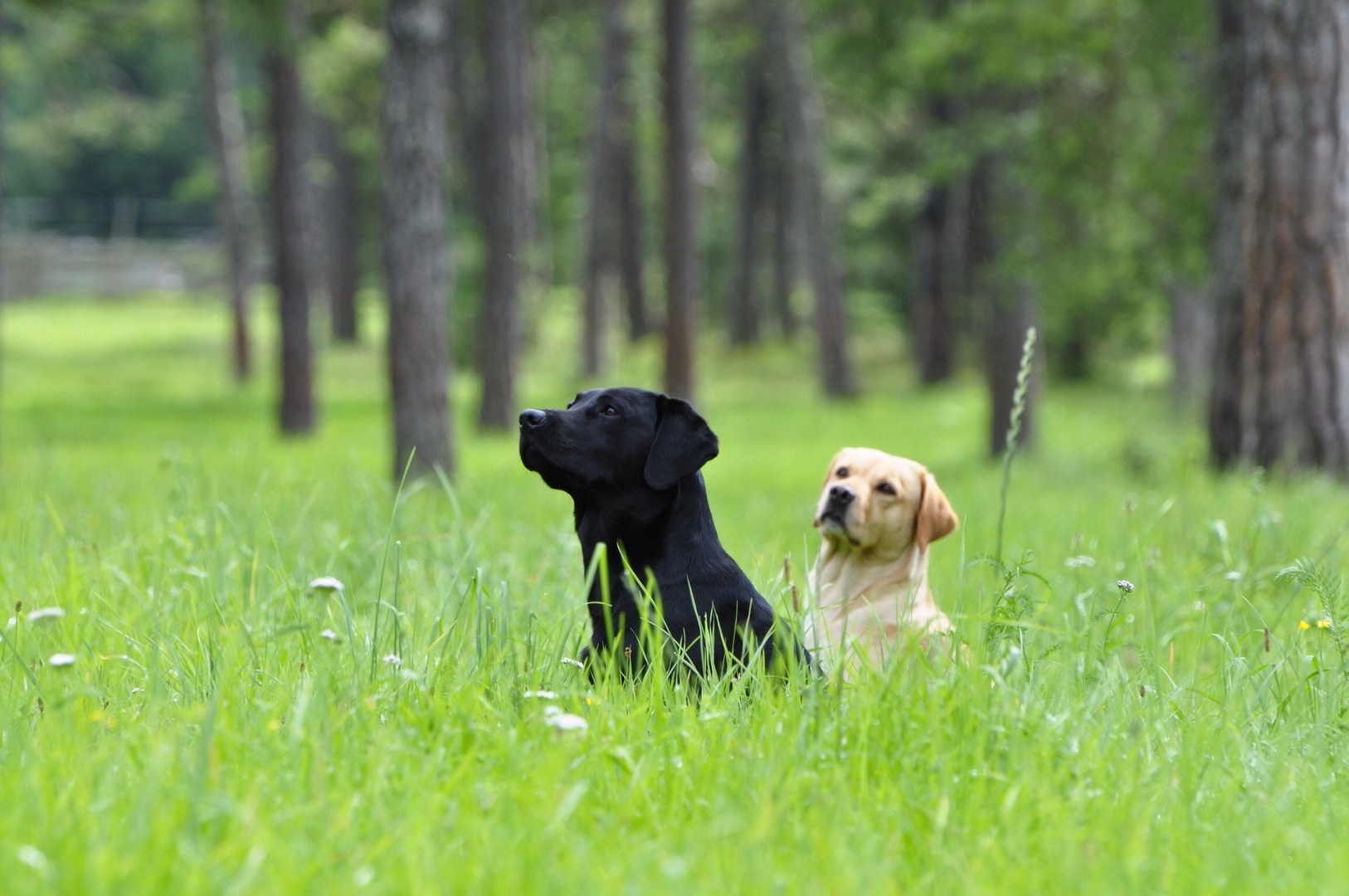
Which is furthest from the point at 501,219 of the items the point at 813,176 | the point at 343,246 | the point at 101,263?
the point at 101,263

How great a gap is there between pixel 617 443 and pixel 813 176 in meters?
20.1

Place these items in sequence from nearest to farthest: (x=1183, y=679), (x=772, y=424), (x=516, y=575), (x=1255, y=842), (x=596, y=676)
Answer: (x=1255, y=842) → (x=596, y=676) → (x=1183, y=679) → (x=516, y=575) → (x=772, y=424)

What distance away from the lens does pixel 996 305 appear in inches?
496

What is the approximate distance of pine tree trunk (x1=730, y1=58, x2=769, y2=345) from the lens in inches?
1334

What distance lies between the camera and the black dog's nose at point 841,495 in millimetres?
3871

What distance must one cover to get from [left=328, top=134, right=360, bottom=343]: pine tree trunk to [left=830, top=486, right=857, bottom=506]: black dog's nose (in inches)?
1245

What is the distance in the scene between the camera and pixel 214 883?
72.1 inches

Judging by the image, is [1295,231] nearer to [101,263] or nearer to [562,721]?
[562,721]

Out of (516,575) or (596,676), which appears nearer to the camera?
(596,676)

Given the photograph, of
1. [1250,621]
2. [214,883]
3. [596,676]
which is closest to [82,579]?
[596,676]

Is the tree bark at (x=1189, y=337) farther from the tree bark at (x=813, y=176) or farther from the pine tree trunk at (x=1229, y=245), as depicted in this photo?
the pine tree trunk at (x=1229, y=245)

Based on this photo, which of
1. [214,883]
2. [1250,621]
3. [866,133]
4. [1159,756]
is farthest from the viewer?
[866,133]

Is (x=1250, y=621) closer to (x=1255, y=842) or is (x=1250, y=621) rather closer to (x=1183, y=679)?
(x=1183, y=679)

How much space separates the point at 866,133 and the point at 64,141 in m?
21.7
